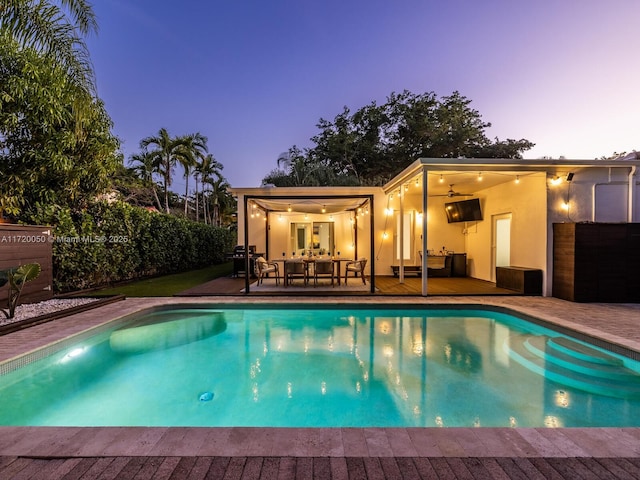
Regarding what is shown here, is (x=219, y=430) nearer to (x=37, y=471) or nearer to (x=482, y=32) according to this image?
(x=37, y=471)

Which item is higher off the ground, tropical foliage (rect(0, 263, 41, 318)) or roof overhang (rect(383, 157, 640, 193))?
roof overhang (rect(383, 157, 640, 193))

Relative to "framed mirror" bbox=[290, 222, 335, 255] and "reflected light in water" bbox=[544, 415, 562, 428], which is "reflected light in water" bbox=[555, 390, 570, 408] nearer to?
"reflected light in water" bbox=[544, 415, 562, 428]

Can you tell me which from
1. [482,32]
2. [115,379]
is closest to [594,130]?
[482,32]

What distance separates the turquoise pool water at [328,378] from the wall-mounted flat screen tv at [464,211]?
5.40 meters

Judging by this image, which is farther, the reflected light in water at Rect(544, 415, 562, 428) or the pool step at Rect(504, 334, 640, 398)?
the pool step at Rect(504, 334, 640, 398)

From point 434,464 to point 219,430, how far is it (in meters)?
1.54

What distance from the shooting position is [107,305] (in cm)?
710

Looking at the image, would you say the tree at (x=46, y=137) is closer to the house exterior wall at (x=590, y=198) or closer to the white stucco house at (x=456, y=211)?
the white stucco house at (x=456, y=211)

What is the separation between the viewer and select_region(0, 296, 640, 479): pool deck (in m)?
1.92

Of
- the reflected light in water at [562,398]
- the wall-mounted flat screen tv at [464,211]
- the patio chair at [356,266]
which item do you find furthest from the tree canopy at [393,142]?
the reflected light in water at [562,398]

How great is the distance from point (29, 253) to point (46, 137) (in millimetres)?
2759

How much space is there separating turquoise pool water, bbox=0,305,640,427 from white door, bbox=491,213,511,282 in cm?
455

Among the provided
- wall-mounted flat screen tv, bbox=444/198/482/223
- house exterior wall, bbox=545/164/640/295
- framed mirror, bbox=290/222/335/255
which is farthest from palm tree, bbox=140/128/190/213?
house exterior wall, bbox=545/164/640/295

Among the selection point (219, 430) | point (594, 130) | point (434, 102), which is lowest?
point (219, 430)
